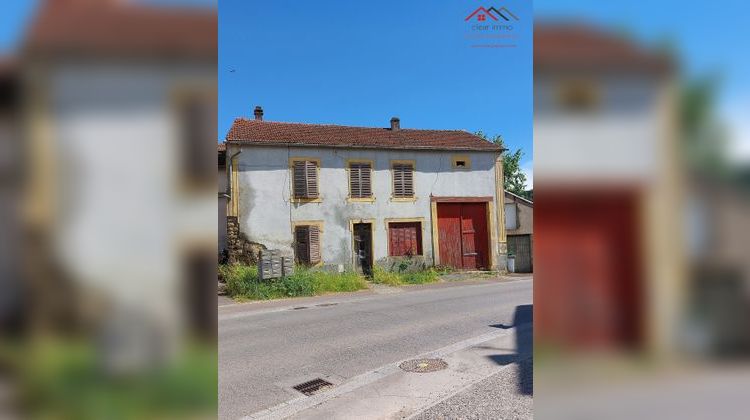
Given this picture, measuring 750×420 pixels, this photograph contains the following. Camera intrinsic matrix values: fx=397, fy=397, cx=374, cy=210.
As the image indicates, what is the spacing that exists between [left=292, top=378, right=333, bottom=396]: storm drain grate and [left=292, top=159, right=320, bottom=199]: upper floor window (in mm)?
10637

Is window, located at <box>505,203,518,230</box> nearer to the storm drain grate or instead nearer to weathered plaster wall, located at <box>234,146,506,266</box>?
weathered plaster wall, located at <box>234,146,506,266</box>

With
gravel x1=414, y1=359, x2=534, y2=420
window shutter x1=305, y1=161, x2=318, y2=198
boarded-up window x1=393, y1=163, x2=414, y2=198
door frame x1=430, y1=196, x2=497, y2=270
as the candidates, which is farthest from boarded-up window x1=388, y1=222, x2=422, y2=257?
gravel x1=414, y1=359, x2=534, y2=420

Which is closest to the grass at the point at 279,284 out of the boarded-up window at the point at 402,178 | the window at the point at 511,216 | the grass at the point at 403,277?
the grass at the point at 403,277

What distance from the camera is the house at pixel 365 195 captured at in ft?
46.0

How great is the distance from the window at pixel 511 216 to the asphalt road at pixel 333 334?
736 centimetres

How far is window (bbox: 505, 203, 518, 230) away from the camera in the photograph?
17.7 meters

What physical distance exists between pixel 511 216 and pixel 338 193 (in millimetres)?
8237

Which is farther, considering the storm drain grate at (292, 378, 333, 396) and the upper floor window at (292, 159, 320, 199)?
the upper floor window at (292, 159, 320, 199)
